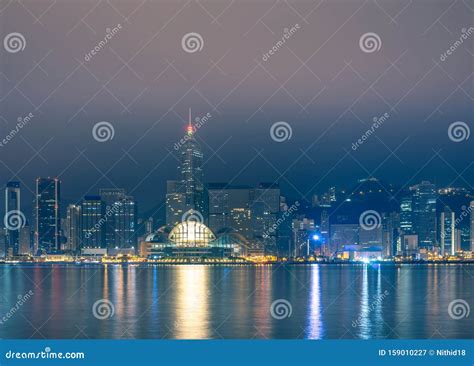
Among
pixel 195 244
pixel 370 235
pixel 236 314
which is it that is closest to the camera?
pixel 236 314

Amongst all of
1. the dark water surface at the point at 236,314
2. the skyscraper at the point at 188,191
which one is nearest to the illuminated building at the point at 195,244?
the skyscraper at the point at 188,191

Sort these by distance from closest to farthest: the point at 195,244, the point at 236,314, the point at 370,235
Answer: the point at 236,314 < the point at 195,244 < the point at 370,235

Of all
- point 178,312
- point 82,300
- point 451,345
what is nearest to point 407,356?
point 451,345

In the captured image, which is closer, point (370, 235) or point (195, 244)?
point (195, 244)

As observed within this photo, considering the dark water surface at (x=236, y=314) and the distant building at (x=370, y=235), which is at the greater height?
the distant building at (x=370, y=235)

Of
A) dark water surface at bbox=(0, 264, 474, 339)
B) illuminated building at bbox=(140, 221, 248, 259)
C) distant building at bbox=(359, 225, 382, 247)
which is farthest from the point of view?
distant building at bbox=(359, 225, 382, 247)

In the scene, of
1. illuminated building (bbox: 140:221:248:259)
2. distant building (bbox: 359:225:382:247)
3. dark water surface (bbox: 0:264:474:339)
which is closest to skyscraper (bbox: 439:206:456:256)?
distant building (bbox: 359:225:382:247)

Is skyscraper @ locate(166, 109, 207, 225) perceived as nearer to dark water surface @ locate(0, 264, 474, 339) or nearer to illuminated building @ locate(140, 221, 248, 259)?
illuminated building @ locate(140, 221, 248, 259)

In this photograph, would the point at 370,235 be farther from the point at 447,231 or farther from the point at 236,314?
the point at 236,314

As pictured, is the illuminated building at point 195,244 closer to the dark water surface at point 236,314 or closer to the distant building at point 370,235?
the distant building at point 370,235

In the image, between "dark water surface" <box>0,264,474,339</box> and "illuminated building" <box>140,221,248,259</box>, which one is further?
"illuminated building" <box>140,221,248,259</box>

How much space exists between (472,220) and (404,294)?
6341cm

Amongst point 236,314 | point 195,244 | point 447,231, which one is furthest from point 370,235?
point 236,314

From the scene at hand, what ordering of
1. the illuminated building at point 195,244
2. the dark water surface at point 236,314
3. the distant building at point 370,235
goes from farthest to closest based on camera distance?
the distant building at point 370,235
the illuminated building at point 195,244
the dark water surface at point 236,314
